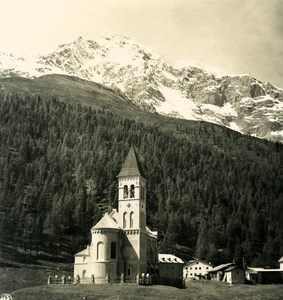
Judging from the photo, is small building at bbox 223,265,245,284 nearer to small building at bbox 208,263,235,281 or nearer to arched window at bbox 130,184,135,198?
small building at bbox 208,263,235,281

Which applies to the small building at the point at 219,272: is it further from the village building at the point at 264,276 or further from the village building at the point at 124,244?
the village building at the point at 124,244

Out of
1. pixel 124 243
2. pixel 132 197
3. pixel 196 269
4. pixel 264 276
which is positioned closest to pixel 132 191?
pixel 132 197

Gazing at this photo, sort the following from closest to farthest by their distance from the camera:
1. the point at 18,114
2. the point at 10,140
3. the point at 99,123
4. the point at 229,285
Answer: the point at 229,285, the point at 10,140, the point at 18,114, the point at 99,123

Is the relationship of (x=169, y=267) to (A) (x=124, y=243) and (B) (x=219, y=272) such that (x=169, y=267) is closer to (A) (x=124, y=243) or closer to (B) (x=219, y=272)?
(B) (x=219, y=272)

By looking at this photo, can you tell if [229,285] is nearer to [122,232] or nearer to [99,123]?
[122,232]

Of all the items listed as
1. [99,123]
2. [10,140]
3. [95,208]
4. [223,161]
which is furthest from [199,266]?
[99,123]

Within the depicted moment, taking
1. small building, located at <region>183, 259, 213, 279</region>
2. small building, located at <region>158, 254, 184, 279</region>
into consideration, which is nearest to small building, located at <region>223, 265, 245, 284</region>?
small building, located at <region>158, 254, 184, 279</region>
